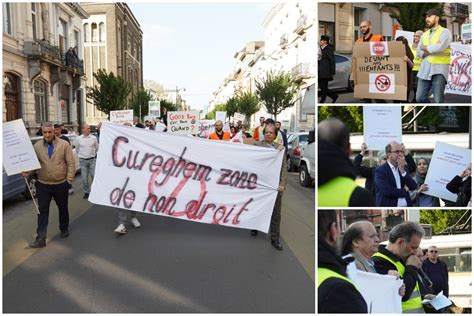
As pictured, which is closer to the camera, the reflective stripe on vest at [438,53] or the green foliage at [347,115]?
the green foliage at [347,115]

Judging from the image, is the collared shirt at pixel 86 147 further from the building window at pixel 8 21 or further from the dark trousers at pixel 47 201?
the building window at pixel 8 21

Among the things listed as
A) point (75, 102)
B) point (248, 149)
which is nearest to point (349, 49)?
point (248, 149)

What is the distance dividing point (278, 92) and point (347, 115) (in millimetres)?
43737

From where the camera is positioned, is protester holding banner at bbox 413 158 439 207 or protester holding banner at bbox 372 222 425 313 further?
protester holding banner at bbox 413 158 439 207

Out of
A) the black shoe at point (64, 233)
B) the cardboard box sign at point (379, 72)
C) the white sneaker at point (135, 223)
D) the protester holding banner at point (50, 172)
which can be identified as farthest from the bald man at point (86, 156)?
the cardboard box sign at point (379, 72)

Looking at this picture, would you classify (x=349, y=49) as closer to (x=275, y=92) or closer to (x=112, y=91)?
(x=112, y=91)

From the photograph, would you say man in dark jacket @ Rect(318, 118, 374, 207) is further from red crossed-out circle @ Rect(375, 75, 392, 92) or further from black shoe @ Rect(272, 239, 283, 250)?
black shoe @ Rect(272, 239, 283, 250)

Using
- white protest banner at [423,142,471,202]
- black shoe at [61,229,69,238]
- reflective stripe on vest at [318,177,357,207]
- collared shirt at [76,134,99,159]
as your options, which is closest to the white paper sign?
white protest banner at [423,142,471,202]

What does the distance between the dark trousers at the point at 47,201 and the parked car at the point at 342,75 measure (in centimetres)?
501

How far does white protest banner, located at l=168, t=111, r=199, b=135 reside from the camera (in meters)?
17.5

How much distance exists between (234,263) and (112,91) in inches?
1487

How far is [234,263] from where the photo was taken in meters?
6.37

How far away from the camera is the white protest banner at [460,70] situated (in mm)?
3996

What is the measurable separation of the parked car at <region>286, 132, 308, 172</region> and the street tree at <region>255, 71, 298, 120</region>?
28496 millimetres
